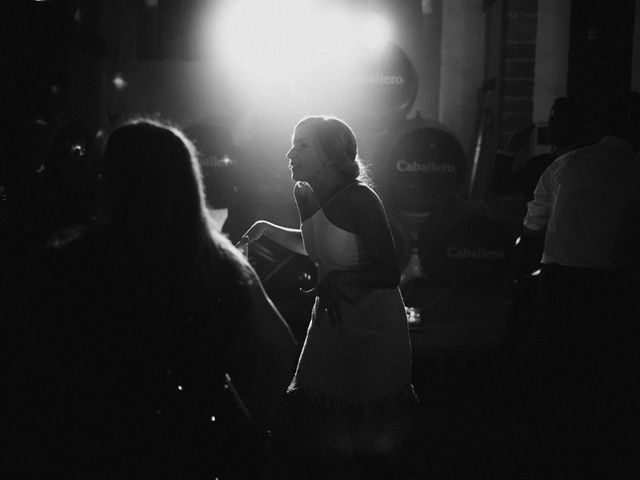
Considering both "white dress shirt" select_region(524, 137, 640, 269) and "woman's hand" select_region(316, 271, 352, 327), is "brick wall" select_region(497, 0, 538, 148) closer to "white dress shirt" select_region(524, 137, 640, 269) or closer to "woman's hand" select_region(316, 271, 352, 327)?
"white dress shirt" select_region(524, 137, 640, 269)

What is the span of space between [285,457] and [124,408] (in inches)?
81.0

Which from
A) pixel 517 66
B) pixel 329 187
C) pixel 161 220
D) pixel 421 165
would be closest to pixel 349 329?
pixel 329 187

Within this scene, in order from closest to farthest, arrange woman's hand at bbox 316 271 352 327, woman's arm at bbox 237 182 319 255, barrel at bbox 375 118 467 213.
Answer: woman's hand at bbox 316 271 352 327 < woman's arm at bbox 237 182 319 255 < barrel at bbox 375 118 467 213

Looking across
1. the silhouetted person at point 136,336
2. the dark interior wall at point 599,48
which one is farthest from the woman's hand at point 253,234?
the dark interior wall at point 599,48

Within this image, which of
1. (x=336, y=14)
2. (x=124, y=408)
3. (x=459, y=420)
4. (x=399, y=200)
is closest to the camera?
(x=124, y=408)

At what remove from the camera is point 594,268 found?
273 centimetres

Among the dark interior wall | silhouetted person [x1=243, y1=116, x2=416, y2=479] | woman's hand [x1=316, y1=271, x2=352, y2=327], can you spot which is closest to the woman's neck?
silhouetted person [x1=243, y1=116, x2=416, y2=479]

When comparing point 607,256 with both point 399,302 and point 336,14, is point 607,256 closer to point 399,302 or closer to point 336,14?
point 399,302

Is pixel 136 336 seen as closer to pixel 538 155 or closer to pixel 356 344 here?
pixel 356 344

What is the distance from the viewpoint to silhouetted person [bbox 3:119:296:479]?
4.14 ft

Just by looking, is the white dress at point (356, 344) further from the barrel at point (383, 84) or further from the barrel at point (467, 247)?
the barrel at point (383, 84)

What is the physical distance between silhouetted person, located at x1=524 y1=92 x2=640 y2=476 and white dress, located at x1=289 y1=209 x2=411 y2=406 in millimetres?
852

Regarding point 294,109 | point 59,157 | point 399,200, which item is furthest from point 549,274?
point 294,109

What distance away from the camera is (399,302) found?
2.30 metres
